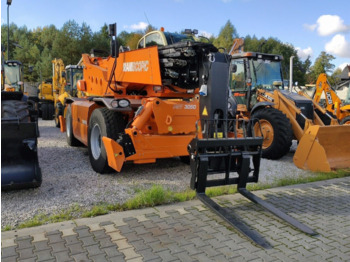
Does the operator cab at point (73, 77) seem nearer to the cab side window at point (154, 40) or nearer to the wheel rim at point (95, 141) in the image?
the wheel rim at point (95, 141)

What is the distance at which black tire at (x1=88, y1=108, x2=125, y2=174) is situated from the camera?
5.88 meters

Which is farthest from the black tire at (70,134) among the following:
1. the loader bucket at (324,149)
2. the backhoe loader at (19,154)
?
the loader bucket at (324,149)

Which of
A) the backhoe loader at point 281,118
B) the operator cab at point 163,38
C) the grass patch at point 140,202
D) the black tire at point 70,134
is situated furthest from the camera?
the black tire at point 70,134

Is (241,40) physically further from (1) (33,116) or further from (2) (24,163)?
(2) (24,163)

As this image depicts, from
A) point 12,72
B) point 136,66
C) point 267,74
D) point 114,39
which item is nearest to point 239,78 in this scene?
point 267,74

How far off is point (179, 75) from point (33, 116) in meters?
3.04

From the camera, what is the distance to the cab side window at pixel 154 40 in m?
6.33

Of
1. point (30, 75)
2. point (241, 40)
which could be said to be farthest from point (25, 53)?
point (241, 40)

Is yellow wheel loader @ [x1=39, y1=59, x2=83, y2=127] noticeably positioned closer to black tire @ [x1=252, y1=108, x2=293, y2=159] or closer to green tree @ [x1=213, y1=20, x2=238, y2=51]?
black tire @ [x1=252, y1=108, x2=293, y2=159]

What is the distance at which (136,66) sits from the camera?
607 cm

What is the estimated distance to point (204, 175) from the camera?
14.2ft

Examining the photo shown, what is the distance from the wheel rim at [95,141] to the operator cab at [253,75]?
437 centimetres

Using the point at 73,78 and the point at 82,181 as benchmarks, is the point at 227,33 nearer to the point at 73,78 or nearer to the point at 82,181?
the point at 73,78

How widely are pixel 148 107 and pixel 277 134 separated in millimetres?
3508
